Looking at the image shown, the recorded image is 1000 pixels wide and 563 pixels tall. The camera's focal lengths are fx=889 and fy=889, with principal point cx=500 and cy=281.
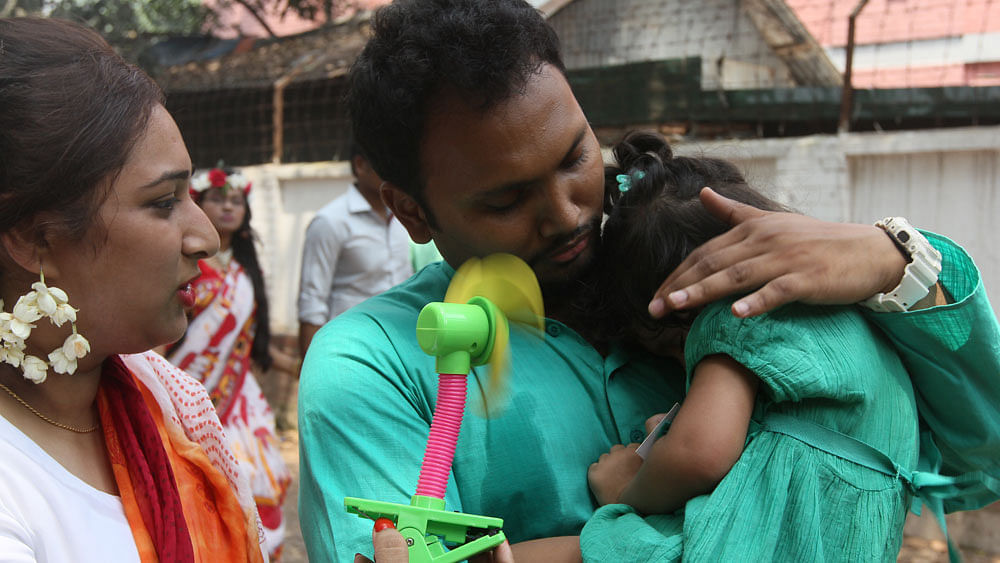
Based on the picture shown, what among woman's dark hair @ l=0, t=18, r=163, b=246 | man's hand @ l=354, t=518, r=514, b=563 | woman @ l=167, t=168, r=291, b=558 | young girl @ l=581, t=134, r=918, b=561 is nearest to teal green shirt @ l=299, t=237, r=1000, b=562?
young girl @ l=581, t=134, r=918, b=561

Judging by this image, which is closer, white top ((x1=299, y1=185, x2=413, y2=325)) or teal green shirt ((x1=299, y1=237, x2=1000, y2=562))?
teal green shirt ((x1=299, y1=237, x2=1000, y2=562))

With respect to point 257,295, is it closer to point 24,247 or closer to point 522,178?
point 24,247

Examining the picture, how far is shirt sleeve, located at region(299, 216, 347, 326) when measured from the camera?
5.16 meters

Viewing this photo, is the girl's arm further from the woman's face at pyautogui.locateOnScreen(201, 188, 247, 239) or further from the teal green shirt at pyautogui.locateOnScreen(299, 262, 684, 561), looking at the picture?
the woman's face at pyautogui.locateOnScreen(201, 188, 247, 239)

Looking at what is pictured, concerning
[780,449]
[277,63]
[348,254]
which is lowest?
[348,254]

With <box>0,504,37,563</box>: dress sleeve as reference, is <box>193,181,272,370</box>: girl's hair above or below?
below

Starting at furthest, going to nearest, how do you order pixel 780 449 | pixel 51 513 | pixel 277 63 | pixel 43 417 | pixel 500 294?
1. pixel 277 63
2. pixel 43 417
3. pixel 51 513
4. pixel 780 449
5. pixel 500 294

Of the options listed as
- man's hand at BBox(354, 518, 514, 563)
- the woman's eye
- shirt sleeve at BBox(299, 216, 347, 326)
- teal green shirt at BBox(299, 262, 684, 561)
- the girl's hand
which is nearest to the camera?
man's hand at BBox(354, 518, 514, 563)

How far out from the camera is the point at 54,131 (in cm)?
157

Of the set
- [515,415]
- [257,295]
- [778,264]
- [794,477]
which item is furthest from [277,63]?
[794,477]

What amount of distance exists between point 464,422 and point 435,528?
0.45 meters

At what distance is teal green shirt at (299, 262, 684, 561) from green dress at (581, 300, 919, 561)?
0.56ft

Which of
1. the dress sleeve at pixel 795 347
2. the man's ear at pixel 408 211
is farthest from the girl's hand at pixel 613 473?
the man's ear at pixel 408 211

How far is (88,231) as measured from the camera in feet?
5.23
